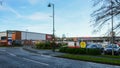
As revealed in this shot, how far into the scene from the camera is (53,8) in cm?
4388

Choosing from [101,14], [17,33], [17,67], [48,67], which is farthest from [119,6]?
[17,33]

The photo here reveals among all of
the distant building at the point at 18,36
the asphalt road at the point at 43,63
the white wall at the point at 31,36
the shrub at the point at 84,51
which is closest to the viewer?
the asphalt road at the point at 43,63

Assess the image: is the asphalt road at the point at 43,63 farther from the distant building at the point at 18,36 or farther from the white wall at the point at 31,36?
the white wall at the point at 31,36

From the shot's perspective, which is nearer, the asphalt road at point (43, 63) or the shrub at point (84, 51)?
the asphalt road at point (43, 63)

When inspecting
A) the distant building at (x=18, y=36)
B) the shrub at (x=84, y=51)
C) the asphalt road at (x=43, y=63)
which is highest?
the distant building at (x=18, y=36)

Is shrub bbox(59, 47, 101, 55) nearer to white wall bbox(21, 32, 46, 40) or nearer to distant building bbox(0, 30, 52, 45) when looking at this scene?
distant building bbox(0, 30, 52, 45)

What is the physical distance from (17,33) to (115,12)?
321 feet

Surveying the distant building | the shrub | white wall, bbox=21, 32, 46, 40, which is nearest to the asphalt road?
the shrub

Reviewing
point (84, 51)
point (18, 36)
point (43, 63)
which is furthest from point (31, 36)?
point (43, 63)

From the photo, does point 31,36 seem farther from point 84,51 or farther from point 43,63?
point 43,63

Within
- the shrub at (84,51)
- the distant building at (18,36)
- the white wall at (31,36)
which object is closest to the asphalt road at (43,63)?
the shrub at (84,51)

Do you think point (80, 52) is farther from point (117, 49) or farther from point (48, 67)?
point (48, 67)

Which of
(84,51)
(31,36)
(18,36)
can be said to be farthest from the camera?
(31,36)

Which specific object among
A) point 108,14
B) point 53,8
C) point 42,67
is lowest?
point 42,67
